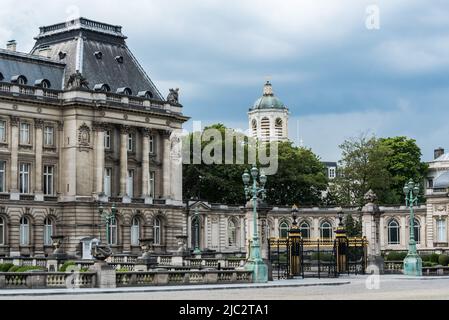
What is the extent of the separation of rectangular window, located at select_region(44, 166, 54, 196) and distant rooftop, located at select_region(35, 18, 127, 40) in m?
13.3

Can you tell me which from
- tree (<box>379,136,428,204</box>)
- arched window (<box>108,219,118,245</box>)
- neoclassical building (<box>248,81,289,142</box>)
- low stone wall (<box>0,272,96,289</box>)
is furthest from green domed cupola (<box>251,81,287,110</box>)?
low stone wall (<box>0,272,96,289</box>)

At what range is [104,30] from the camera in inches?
4119

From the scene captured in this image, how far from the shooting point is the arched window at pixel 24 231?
309 ft

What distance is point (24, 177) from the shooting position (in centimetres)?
9556

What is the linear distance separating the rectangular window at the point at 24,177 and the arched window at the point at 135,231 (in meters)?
11.0

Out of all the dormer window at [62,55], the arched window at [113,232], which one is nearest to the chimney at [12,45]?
the dormer window at [62,55]

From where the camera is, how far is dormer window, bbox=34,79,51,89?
9625 cm

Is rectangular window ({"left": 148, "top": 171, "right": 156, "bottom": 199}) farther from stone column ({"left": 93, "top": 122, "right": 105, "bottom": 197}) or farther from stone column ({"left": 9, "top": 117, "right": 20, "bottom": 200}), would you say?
stone column ({"left": 9, "top": 117, "right": 20, "bottom": 200})

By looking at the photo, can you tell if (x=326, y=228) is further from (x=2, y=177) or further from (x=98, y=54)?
(x=2, y=177)

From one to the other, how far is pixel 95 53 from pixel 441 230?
130 feet

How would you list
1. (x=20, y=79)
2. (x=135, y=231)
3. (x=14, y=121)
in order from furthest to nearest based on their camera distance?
(x=135, y=231), (x=20, y=79), (x=14, y=121)

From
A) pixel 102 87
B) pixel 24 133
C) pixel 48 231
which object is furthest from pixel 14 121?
pixel 48 231

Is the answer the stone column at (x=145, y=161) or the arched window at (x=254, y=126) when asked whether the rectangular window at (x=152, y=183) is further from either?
the arched window at (x=254, y=126)
